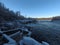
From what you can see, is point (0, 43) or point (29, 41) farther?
point (0, 43)

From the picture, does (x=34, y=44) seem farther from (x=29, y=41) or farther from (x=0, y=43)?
(x=0, y=43)

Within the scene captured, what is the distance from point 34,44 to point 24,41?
42 cm

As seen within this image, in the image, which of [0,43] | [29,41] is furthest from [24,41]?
[0,43]

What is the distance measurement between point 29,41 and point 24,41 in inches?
8.9

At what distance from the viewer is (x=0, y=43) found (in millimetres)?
7230

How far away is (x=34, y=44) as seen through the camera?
12.4ft

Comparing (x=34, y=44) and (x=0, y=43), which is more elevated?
(x=34, y=44)

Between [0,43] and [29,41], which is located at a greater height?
[29,41]

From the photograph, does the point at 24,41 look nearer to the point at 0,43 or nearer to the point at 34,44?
the point at 34,44

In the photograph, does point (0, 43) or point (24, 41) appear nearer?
point (24, 41)

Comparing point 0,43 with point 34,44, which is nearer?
point 34,44

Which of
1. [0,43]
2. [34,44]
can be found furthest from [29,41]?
[0,43]

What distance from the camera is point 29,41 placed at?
151 inches
